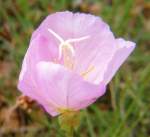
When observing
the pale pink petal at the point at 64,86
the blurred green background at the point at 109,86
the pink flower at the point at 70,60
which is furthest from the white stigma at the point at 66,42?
the blurred green background at the point at 109,86

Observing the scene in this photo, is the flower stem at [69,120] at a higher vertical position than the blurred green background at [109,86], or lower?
higher

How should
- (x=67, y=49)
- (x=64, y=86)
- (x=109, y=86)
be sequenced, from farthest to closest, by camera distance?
(x=109, y=86) < (x=67, y=49) < (x=64, y=86)

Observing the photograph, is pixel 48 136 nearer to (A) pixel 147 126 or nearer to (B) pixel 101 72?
(A) pixel 147 126

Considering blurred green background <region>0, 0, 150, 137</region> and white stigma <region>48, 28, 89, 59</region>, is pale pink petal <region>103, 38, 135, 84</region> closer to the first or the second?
white stigma <region>48, 28, 89, 59</region>

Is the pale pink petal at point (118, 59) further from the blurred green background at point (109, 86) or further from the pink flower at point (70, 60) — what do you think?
the blurred green background at point (109, 86)

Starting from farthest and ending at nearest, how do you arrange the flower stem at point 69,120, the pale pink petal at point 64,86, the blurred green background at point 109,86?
the blurred green background at point 109,86, the flower stem at point 69,120, the pale pink petal at point 64,86

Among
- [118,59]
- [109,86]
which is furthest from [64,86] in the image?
[109,86]

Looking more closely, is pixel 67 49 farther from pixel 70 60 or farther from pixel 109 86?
pixel 109 86
